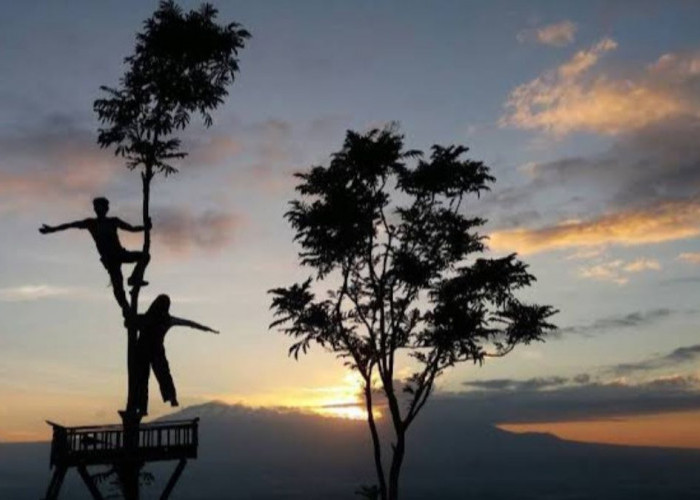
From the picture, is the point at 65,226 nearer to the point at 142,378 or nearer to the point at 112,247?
the point at 112,247

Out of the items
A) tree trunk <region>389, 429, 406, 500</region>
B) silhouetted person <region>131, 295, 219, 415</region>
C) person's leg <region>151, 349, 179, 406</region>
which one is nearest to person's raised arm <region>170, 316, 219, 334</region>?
silhouetted person <region>131, 295, 219, 415</region>

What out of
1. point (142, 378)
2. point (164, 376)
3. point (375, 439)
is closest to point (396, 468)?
point (375, 439)

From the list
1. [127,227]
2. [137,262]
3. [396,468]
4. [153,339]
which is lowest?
[396,468]

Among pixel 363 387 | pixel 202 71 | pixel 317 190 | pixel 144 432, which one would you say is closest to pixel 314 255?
pixel 317 190

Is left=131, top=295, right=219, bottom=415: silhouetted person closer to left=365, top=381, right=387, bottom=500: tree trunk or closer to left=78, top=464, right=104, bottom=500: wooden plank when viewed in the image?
left=78, top=464, right=104, bottom=500: wooden plank

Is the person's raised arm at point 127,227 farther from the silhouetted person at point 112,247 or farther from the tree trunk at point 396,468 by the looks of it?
the tree trunk at point 396,468

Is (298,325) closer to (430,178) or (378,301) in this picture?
(378,301)

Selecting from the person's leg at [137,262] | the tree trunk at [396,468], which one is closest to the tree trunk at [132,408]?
the person's leg at [137,262]

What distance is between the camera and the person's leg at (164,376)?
20625mm

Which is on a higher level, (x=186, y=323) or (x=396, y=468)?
(x=186, y=323)

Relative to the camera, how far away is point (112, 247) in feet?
66.2

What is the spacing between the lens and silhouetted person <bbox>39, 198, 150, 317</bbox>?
2011 cm

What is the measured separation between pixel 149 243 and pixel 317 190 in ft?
36.7

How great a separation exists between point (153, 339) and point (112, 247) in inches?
104
